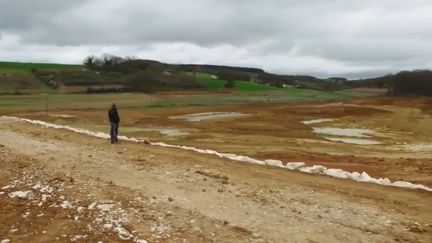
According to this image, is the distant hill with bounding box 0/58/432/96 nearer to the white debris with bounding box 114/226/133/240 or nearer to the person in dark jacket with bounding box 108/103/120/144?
the person in dark jacket with bounding box 108/103/120/144

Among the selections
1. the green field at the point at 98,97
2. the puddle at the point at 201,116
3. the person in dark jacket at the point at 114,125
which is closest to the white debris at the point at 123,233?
the person in dark jacket at the point at 114,125

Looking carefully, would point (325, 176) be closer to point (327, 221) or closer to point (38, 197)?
point (327, 221)

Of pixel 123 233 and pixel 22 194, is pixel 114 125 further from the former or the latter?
pixel 123 233

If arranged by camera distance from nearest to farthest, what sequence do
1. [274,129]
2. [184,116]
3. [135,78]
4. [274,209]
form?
[274,209] < [274,129] < [184,116] < [135,78]

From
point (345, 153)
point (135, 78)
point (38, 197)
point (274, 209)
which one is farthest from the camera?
point (135, 78)

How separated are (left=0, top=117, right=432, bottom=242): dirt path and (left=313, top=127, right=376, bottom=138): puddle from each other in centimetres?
2255

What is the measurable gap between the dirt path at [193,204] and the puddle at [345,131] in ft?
74.0

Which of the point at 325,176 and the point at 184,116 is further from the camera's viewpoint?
the point at 184,116

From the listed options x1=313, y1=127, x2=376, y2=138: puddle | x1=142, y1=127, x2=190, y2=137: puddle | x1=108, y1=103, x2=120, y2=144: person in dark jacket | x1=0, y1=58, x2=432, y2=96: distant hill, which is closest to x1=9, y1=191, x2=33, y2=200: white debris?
x1=108, y1=103, x2=120, y2=144: person in dark jacket

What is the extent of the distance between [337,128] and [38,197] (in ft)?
108

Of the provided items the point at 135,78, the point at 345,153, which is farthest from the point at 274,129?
the point at 135,78

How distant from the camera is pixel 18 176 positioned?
546 inches

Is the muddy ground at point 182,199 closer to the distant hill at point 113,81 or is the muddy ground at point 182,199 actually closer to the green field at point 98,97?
the green field at point 98,97

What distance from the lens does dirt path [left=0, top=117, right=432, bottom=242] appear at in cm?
943
